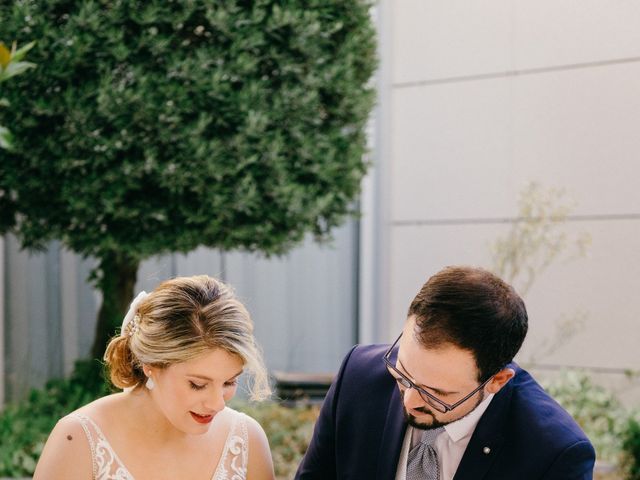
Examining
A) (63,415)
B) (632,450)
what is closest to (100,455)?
(63,415)

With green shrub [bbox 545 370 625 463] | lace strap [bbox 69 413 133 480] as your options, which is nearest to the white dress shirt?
lace strap [bbox 69 413 133 480]

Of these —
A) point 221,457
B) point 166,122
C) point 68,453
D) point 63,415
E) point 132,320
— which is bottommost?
point 63,415

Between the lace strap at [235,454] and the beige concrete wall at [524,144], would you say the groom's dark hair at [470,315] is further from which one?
the beige concrete wall at [524,144]

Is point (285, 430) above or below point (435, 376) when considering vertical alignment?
below

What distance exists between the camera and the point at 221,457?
3293mm

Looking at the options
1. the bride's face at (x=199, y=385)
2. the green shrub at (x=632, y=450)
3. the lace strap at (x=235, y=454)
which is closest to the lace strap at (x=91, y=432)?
the bride's face at (x=199, y=385)

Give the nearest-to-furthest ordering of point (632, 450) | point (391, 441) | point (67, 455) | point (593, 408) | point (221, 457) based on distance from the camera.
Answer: point (67, 455) → point (391, 441) → point (221, 457) → point (632, 450) → point (593, 408)

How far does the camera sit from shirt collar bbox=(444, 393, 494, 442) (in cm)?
300

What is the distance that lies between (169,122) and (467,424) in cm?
242

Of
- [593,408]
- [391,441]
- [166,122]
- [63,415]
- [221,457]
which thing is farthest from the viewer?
[593,408]

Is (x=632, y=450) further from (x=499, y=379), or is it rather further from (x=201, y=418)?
(x=201, y=418)

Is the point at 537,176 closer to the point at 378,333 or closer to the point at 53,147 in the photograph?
the point at 378,333

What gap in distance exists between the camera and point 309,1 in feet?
16.6

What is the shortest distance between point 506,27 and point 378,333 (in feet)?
8.17
